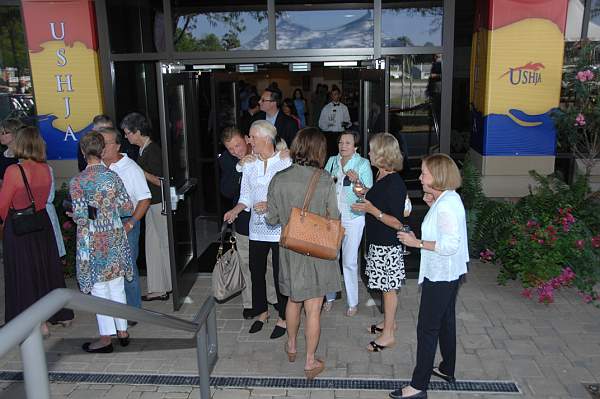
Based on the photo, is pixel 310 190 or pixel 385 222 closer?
pixel 310 190

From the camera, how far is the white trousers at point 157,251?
5551 millimetres

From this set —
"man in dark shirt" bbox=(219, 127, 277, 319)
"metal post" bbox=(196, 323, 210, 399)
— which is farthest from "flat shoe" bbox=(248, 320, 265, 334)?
"metal post" bbox=(196, 323, 210, 399)

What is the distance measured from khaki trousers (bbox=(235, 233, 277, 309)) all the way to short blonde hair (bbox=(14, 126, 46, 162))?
6.05 ft

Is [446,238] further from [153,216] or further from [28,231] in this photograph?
[28,231]

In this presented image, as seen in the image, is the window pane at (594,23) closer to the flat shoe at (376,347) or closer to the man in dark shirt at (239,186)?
the man in dark shirt at (239,186)

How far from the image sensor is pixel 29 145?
445 cm

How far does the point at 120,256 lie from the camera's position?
4371 millimetres

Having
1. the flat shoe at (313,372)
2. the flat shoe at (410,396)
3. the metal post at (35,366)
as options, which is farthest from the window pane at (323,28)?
the metal post at (35,366)

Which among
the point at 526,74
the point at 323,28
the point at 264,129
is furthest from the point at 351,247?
the point at 526,74

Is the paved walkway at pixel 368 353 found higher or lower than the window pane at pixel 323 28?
lower

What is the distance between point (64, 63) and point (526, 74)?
19.5 ft

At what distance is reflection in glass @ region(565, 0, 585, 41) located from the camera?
7.75 metres

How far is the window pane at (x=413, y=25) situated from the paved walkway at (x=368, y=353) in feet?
13.3

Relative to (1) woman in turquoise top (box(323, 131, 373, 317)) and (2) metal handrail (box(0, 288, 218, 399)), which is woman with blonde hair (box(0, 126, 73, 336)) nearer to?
(1) woman in turquoise top (box(323, 131, 373, 317))
